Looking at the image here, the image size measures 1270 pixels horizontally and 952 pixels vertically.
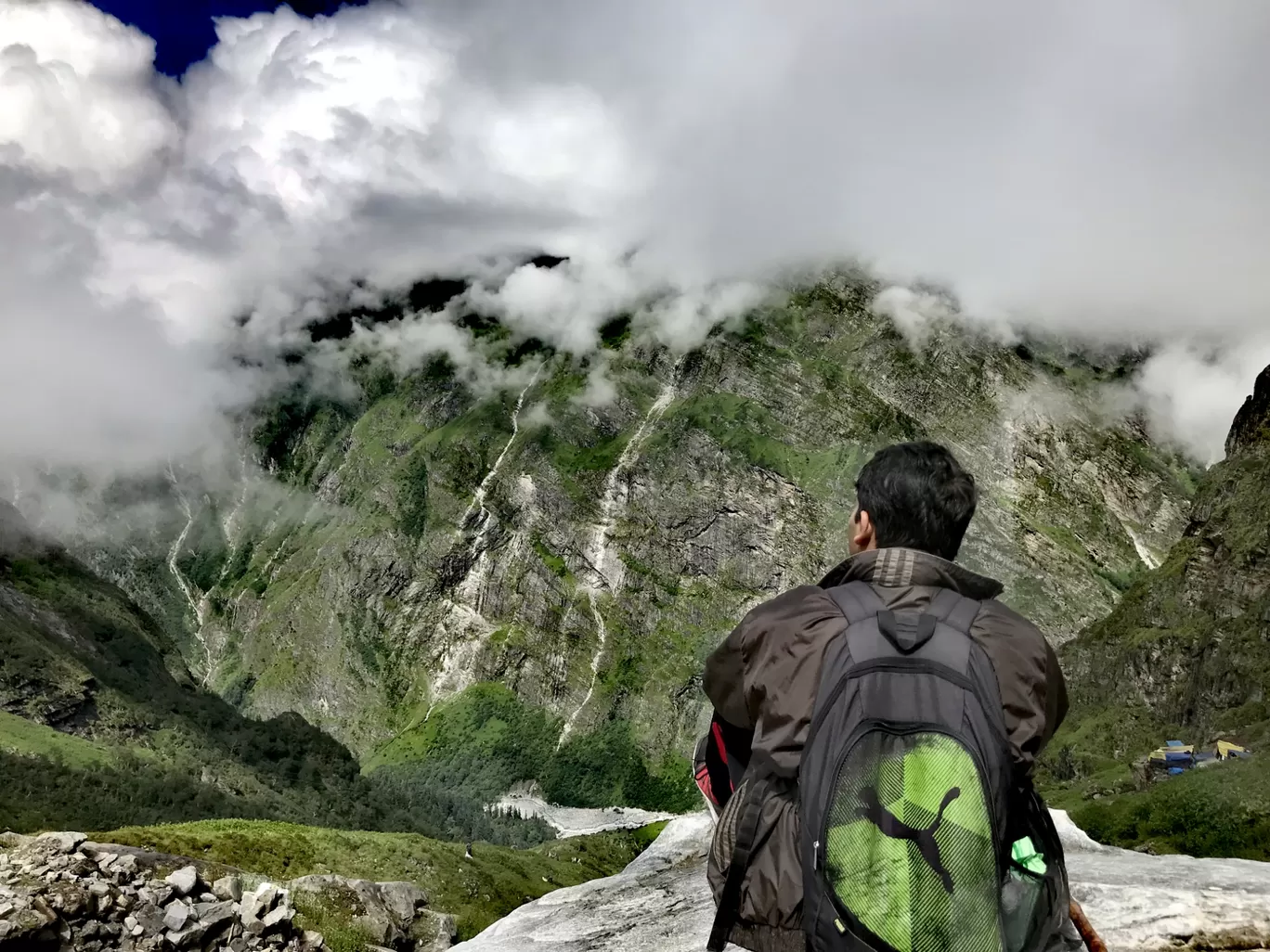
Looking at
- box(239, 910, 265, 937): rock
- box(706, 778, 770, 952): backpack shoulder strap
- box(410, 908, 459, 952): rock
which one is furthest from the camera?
box(410, 908, 459, 952): rock

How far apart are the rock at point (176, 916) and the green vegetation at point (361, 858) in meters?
79.0

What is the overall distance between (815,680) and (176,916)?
123 ft

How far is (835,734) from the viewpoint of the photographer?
6.53m

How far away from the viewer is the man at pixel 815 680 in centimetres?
661

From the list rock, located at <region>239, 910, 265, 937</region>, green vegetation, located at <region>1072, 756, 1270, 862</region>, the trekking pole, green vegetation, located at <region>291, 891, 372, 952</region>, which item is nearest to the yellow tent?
green vegetation, located at <region>1072, 756, 1270, 862</region>

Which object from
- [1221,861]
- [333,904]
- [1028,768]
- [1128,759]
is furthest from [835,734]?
[1128,759]

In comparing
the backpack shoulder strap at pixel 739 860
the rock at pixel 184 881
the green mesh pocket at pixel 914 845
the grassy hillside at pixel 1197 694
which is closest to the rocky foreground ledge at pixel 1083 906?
the backpack shoulder strap at pixel 739 860

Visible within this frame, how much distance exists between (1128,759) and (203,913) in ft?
540

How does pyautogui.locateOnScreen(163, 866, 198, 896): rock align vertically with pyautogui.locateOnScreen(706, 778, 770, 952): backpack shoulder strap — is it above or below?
below

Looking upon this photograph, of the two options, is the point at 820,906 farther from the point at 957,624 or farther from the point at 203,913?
the point at 203,913

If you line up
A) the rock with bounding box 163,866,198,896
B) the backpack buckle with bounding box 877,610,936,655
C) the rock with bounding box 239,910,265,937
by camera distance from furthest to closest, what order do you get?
the rock with bounding box 239,910,265,937 → the rock with bounding box 163,866,198,896 → the backpack buckle with bounding box 877,610,936,655

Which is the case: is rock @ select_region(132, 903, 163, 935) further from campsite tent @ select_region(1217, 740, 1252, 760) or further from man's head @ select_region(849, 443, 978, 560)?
campsite tent @ select_region(1217, 740, 1252, 760)

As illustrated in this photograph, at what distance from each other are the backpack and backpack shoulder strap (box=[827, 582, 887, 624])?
0.04 m

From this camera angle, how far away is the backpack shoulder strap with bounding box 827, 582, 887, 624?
22.1ft
